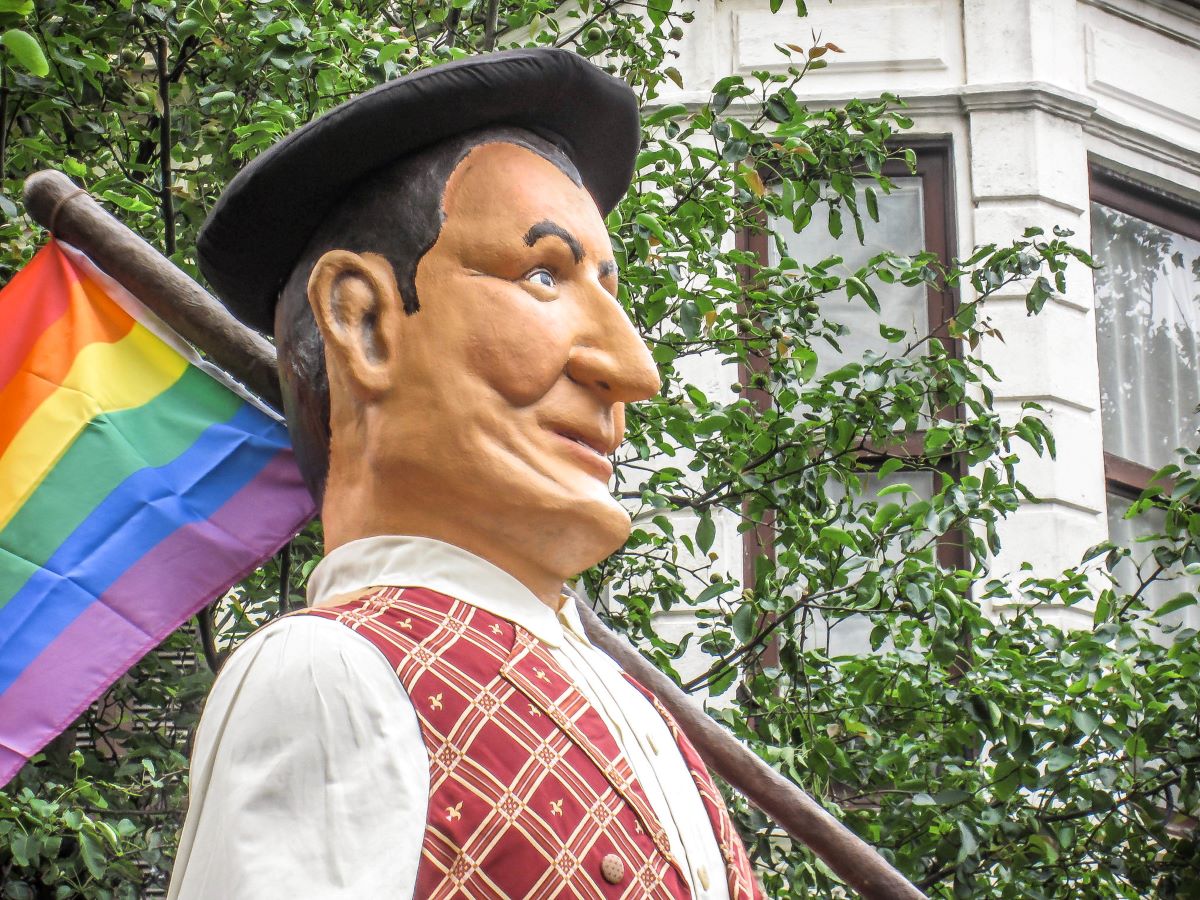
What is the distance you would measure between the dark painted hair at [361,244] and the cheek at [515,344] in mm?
123

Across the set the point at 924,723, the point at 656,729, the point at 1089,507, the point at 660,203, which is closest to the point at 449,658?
the point at 656,729

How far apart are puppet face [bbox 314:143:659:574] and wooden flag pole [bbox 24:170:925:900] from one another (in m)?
0.56

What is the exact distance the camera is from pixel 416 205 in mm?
3465

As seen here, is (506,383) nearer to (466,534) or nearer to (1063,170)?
(466,534)

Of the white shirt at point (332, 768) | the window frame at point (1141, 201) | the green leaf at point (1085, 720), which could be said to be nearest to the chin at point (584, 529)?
the white shirt at point (332, 768)

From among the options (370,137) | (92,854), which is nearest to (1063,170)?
(92,854)

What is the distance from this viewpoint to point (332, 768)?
2.87 m

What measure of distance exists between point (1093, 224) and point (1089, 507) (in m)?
1.49

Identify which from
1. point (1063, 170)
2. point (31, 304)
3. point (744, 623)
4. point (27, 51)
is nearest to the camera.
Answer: point (31, 304)

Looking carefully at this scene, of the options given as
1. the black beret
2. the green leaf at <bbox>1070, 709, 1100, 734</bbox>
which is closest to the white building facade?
the green leaf at <bbox>1070, 709, 1100, 734</bbox>

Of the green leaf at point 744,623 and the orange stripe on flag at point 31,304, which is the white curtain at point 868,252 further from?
the orange stripe on flag at point 31,304

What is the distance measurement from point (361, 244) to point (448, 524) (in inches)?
20.3

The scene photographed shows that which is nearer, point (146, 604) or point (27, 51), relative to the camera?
point (146, 604)

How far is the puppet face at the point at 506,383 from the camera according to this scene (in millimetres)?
3285
